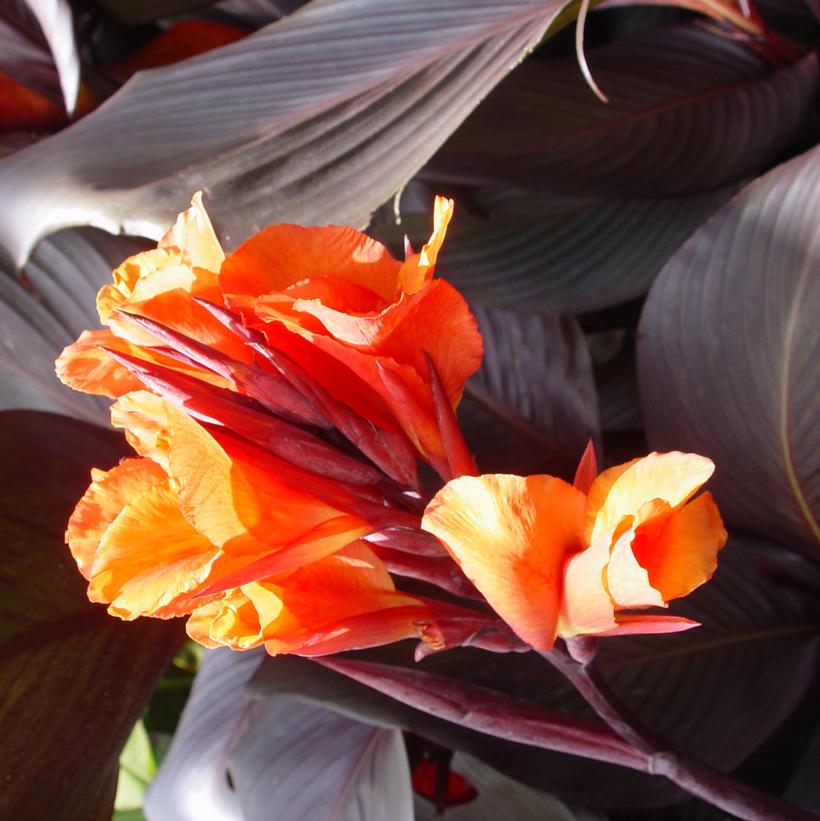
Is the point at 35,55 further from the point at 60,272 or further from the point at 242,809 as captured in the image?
the point at 242,809

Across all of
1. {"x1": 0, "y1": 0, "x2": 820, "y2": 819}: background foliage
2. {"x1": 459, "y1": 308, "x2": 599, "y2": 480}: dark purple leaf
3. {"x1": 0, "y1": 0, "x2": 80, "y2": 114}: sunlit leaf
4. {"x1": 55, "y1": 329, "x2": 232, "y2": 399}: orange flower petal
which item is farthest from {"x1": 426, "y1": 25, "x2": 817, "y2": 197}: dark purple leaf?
{"x1": 55, "y1": 329, "x2": 232, "y2": 399}: orange flower petal

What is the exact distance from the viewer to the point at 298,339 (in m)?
0.32

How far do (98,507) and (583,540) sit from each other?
17 centimetres

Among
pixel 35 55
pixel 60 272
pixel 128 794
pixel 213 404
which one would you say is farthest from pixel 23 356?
pixel 128 794

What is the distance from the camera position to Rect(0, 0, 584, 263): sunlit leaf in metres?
0.47

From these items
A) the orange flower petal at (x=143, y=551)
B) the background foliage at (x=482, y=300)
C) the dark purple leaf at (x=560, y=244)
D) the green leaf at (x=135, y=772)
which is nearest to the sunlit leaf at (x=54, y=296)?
the background foliage at (x=482, y=300)

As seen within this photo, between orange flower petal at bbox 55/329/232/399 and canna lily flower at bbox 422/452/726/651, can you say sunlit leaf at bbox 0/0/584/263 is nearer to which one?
orange flower petal at bbox 55/329/232/399

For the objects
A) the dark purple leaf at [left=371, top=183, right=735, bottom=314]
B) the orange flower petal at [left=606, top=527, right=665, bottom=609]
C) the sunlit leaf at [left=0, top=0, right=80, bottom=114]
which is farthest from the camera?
the dark purple leaf at [left=371, top=183, right=735, bottom=314]

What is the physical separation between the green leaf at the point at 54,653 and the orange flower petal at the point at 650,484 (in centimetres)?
35

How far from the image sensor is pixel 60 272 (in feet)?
2.09

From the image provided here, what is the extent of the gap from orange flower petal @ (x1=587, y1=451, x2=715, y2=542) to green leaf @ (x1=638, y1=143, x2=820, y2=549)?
10.3 inches

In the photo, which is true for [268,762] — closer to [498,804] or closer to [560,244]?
[498,804]

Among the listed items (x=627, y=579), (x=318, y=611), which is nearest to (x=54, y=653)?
(x=318, y=611)

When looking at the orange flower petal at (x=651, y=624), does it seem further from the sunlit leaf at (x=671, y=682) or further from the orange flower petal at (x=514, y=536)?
the sunlit leaf at (x=671, y=682)
